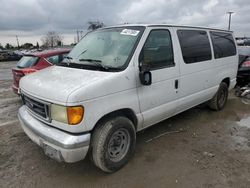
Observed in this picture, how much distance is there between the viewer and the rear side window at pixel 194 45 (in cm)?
416

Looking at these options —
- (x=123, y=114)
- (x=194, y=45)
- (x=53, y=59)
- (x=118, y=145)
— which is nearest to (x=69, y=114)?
(x=123, y=114)

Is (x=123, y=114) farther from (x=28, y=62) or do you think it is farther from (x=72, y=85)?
(x=28, y=62)

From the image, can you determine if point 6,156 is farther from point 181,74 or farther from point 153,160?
point 181,74

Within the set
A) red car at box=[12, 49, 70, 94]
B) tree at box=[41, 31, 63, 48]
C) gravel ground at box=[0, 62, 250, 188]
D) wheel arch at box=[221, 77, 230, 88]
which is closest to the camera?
gravel ground at box=[0, 62, 250, 188]

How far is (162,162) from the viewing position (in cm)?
354

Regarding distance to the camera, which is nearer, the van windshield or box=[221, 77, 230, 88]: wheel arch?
the van windshield

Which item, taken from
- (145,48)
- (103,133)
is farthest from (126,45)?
→ (103,133)


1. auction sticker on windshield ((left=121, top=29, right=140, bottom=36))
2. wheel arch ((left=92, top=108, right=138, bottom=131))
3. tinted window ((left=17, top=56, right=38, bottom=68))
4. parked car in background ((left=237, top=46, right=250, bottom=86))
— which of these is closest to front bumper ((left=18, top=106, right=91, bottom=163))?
wheel arch ((left=92, top=108, right=138, bottom=131))

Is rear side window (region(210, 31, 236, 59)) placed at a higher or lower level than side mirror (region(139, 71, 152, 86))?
higher

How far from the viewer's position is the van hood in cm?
268

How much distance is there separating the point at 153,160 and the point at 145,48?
1.71 meters

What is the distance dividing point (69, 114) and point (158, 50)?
179 centimetres

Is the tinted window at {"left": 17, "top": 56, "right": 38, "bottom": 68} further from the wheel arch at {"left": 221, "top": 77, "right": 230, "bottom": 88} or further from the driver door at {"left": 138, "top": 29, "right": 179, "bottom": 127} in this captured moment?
the wheel arch at {"left": 221, "top": 77, "right": 230, "bottom": 88}

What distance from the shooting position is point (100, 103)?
112 inches
